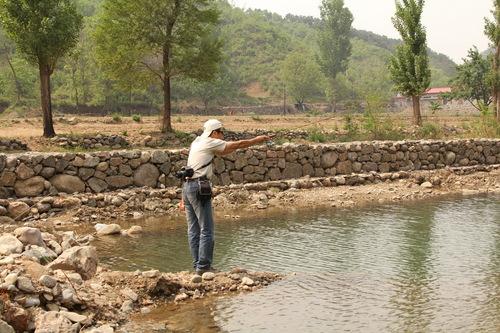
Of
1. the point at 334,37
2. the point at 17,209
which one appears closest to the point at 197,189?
the point at 17,209

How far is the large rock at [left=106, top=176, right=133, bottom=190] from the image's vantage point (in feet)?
49.3

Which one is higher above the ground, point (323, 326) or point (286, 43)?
point (286, 43)

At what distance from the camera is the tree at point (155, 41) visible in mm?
28203

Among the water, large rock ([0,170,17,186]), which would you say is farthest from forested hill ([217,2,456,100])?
large rock ([0,170,17,186])

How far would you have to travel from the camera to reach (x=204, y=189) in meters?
8.71

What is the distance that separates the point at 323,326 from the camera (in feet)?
22.9

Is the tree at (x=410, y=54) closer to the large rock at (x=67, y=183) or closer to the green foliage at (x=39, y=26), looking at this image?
the green foliage at (x=39, y=26)

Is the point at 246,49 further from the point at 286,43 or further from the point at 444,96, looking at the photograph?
the point at 444,96

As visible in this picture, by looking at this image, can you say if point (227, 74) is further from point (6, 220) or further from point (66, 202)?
point (6, 220)

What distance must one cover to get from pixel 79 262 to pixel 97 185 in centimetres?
689

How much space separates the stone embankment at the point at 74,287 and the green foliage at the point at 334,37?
83.1 m

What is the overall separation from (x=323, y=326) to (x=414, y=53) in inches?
1102

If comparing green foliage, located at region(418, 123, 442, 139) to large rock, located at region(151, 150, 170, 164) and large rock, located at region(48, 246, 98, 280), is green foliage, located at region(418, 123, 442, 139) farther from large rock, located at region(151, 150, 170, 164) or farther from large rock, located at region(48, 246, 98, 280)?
large rock, located at region(48, 246, 98, 280)

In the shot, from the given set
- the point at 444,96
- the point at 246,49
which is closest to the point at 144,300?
the point at 444,96
